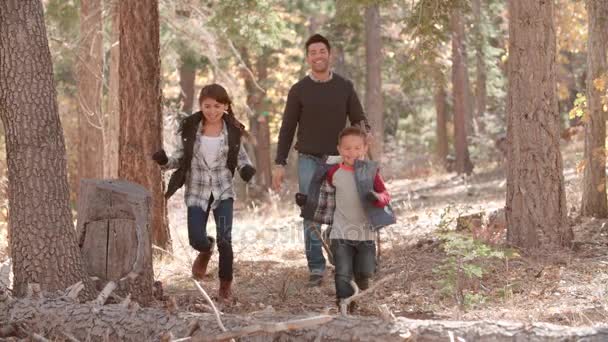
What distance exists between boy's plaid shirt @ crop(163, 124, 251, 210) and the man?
85cm

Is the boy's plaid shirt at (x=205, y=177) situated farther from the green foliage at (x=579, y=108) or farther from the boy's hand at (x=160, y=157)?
the green foliage at (x=579, y=108)

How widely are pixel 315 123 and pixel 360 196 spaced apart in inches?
72.8

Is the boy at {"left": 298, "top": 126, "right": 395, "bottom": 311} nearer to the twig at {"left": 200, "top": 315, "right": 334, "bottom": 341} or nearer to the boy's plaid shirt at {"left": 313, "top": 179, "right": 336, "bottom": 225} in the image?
the boy's plaid shirt at {"left": 313, "top": 179, "right": 336, "bottom": 225}

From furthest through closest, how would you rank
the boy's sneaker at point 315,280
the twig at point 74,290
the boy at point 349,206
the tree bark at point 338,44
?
1. the tree bark at point 338,44
2. the boy's sneaker at point 315,280
3. the boy at point 349,206
4. the twig at point 74,290

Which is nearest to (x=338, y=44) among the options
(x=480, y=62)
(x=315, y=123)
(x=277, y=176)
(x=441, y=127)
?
(x=480, y=62)

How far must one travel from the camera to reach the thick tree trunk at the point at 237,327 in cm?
437

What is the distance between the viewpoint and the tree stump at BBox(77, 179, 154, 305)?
20.2 ft

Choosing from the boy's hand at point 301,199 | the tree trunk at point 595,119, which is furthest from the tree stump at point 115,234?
the tree trunk at point 595,119

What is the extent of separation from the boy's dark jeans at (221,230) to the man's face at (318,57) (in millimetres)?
1566

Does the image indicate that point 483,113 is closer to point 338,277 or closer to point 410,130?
point 410,130

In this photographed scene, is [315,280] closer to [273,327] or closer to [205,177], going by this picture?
[205,177]

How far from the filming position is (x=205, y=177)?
700 cm

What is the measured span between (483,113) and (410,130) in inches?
485

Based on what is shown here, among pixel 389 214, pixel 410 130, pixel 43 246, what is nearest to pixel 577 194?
pixel 389 214
